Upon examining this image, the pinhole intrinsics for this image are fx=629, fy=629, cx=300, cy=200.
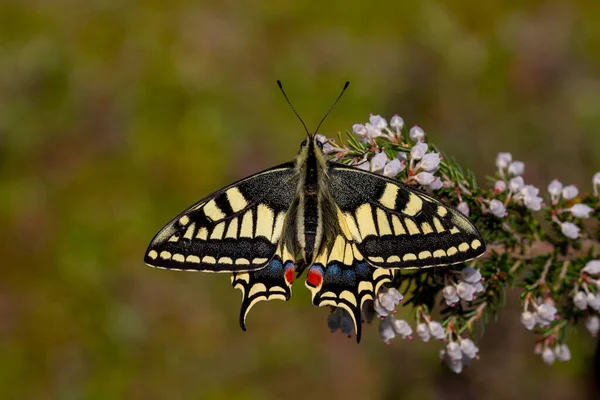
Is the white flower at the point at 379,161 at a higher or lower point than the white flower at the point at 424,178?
higher

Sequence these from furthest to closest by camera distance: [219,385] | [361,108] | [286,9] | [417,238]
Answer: [286,9] < [361,108] < [219,385] < [417,238]

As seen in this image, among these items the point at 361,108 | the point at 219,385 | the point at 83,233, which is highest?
the point at 361,108

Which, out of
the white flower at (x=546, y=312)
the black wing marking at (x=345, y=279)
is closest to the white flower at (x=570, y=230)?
the white flower at (x=546, y=312)

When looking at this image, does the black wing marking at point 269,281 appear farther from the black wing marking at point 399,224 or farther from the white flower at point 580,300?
the white flower at point 580,300

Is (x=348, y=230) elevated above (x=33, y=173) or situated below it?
below

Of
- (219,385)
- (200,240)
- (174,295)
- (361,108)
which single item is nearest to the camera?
(200,240)

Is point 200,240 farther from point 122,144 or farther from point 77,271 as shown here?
point 122,144

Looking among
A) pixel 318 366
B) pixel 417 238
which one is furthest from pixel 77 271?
pixel 417 238

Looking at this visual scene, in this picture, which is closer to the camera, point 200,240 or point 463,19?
point 200,240

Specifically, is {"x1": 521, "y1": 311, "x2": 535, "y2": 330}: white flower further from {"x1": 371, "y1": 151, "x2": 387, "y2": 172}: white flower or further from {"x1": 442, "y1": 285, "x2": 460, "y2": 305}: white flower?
{"x1": 371, "y1": 151, "x2": 387, "y2": 172}: white flower
